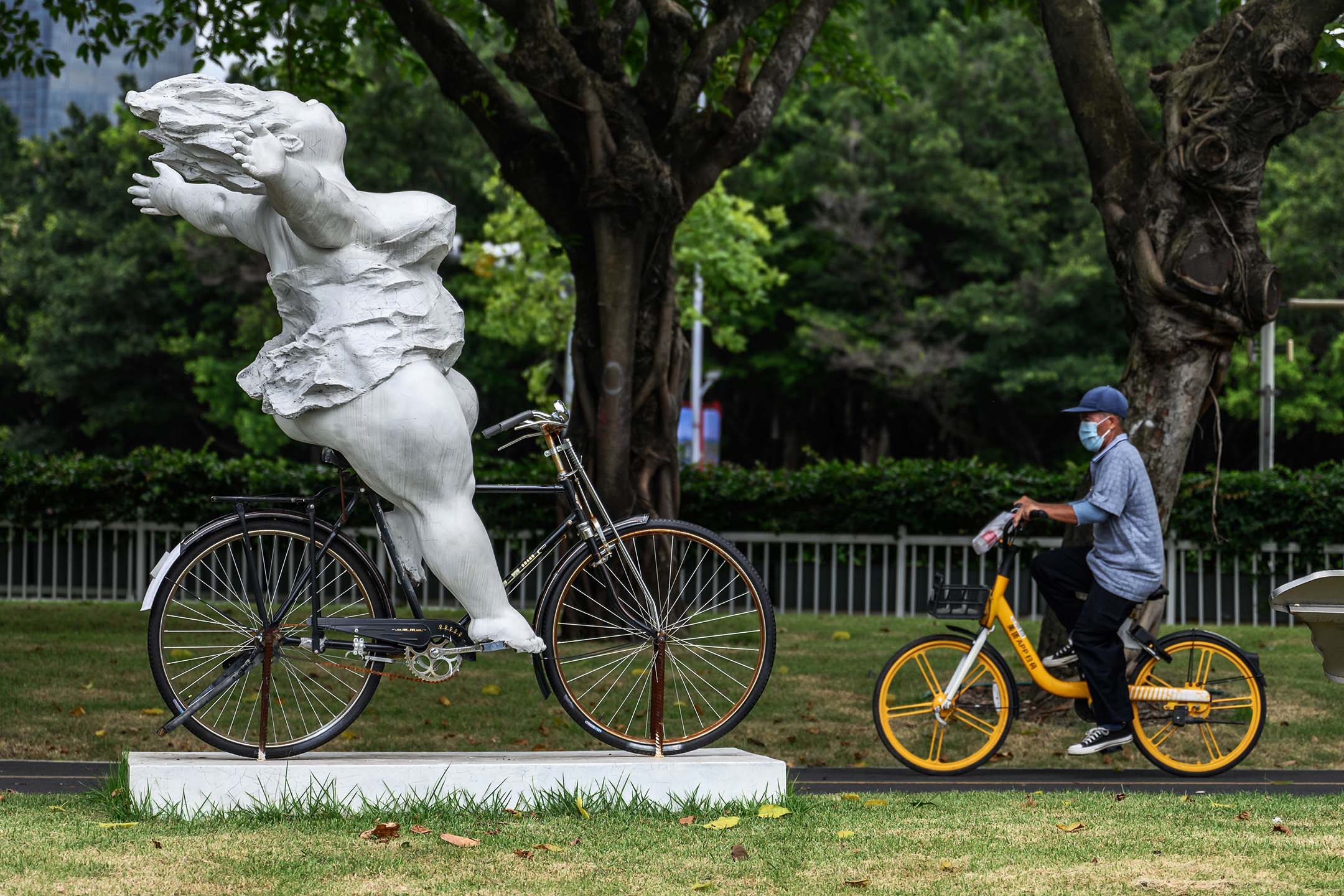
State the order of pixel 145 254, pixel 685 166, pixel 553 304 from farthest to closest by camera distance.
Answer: pixel 145 254 → pixel 553 304 → pixel 685 166

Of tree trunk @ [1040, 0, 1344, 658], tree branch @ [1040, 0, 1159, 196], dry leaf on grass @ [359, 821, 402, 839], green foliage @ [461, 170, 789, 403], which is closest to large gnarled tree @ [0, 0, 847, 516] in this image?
tree branch @ [1040, 0, 1159, 196]

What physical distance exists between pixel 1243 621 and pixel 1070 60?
8952mm

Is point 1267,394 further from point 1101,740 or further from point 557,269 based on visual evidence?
point 1101,740

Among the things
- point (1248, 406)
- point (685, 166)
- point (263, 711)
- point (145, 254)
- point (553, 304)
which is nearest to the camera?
point (263, 711)

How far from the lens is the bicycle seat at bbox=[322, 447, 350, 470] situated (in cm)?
560

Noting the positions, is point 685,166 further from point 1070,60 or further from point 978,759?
point 978,759

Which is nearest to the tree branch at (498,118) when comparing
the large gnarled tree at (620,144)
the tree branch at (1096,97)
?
the large gnarled tree at (620,144)

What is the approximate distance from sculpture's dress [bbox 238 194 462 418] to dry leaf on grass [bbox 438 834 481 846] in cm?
157

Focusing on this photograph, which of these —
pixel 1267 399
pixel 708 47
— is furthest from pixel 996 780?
pixel 1267 399

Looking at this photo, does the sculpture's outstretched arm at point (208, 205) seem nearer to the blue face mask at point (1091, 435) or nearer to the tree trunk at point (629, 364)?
the blue face mask at point (1091, 435)

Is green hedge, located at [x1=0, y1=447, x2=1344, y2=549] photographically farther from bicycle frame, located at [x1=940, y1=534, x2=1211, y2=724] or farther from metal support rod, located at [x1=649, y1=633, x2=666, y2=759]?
metal support rod, located at [x1=649, y1=633, x2=666, y2=759]

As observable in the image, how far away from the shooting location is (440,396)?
216 inches

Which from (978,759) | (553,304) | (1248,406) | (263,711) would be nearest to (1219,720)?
(978,759)

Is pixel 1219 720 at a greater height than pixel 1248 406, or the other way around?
pixel 1248 406
